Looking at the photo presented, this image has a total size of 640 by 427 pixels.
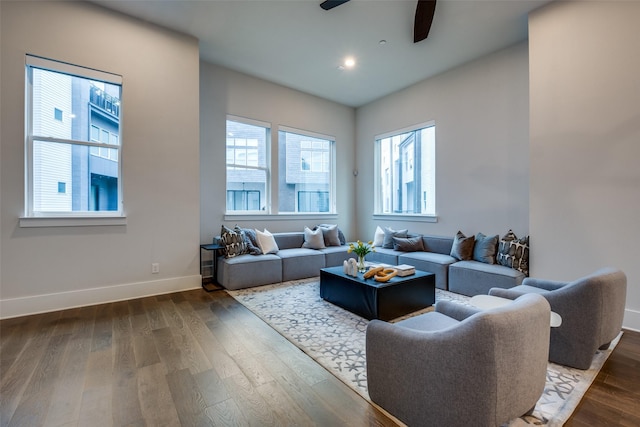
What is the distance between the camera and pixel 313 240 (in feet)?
17.1

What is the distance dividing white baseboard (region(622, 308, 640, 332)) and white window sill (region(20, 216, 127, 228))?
5.61 metres

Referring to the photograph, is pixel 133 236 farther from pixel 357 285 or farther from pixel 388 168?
pixel 388 168

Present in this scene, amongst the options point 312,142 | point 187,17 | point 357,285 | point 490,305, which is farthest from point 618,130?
point 187,17

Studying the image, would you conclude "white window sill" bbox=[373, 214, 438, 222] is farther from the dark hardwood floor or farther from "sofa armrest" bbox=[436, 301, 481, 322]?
"sofa armrest" bbox=[436, 301, 481, 322]

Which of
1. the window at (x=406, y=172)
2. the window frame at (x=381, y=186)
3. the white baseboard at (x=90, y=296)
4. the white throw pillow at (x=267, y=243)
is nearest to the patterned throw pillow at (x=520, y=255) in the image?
the window frame at (x=381, y=186)

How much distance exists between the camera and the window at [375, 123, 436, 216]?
5.27 m

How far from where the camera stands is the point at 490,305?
6.18 ft

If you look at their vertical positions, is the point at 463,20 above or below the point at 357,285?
above

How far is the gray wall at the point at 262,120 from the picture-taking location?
468 cm

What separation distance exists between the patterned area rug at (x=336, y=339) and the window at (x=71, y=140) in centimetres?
211

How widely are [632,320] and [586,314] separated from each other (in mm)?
1562

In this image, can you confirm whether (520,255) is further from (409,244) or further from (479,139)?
(479,139)

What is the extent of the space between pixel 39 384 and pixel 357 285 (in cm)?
261

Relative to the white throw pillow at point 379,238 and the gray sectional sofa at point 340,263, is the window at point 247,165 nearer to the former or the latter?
the gray sectional sofa at point 340,263
